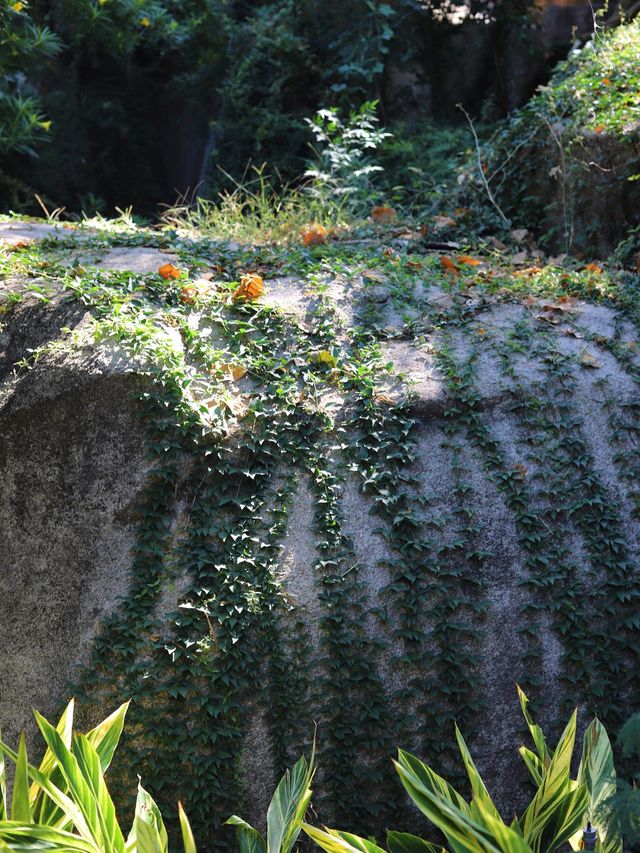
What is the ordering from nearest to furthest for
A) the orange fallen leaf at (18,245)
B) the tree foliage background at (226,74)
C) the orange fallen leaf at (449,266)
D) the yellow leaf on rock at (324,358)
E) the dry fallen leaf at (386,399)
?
the dry fallen leaf at (386,399) → the yellow leaf on rock at (324,358) → the orange fallen leaf at (18,245) → the orange fallen leaf at (449,266) → the tree foliage background at (226,74)

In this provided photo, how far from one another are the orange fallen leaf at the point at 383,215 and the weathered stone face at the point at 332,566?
3070mm

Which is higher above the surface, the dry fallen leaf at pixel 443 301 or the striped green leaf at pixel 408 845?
the dry fallen leaf at pixel 443 301

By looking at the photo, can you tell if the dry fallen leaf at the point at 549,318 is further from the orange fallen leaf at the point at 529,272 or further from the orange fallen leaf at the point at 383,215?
the orange fallen leaf at the point at 383,215

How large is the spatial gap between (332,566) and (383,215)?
13.4 feet

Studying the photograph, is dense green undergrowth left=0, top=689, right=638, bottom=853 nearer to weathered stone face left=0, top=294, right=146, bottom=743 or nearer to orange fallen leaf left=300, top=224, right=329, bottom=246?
weathered stone face left=0, top=294, right=146, bottom=743

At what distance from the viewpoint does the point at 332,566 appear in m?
3.64

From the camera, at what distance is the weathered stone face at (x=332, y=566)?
351 centimetres

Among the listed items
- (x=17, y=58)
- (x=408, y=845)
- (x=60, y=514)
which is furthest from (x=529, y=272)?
(x=17, y=58)

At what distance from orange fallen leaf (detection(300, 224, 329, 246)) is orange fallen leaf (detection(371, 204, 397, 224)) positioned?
3.40ft

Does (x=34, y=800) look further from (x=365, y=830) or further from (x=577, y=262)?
(x=577, y=262)

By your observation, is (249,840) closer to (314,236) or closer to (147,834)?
(147,834)

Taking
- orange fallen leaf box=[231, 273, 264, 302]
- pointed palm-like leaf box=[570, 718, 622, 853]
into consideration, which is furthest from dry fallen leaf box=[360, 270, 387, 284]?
pointed palm-like leaf box=[570, 718, 622, 853]

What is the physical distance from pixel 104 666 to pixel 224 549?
2.18 ft

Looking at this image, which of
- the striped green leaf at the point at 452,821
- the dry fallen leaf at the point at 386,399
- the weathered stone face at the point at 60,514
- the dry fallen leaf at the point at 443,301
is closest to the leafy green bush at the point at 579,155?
the dry fallen leaf at the point at 443,301
